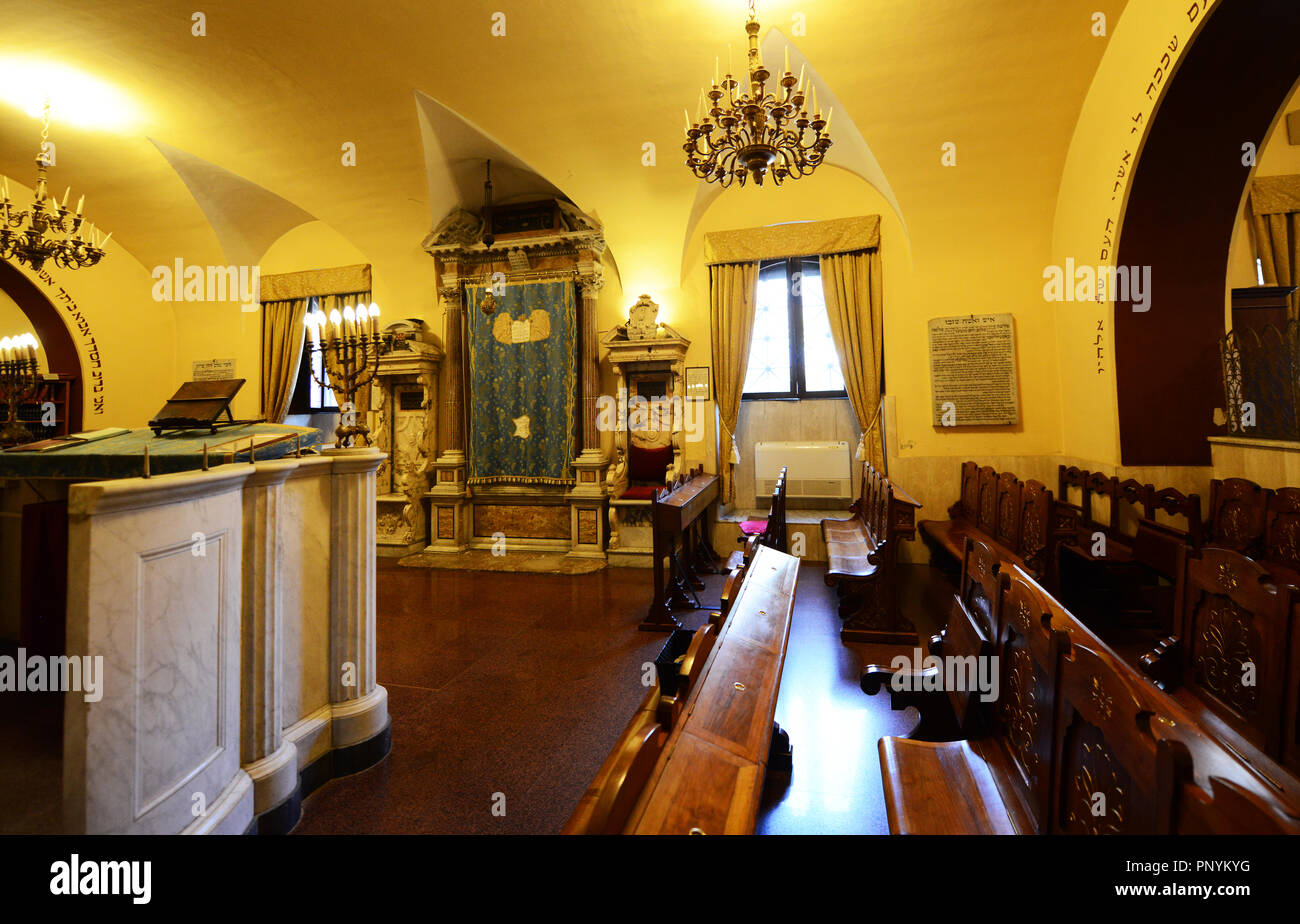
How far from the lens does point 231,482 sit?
165cm

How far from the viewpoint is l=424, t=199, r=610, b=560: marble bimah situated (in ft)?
19.9

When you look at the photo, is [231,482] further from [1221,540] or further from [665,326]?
[1221,540]

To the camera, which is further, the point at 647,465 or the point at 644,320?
the point at 647,465

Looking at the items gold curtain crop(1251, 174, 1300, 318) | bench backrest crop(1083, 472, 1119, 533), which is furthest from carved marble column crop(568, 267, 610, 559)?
gold curtain crop(1251, 174, 1300, 318)

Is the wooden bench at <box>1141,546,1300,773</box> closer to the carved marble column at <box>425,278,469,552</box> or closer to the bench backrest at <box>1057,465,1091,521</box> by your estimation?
the bench backrest at <box>1057,465,1091,521</box>

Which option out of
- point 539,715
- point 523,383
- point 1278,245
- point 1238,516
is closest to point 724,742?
point 539,715

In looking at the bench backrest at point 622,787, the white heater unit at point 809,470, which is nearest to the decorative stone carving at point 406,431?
the white heater unit at point 809,470

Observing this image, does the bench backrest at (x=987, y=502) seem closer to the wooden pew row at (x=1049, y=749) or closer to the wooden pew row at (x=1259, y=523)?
the wooden pew row at (x=1259, y=523)

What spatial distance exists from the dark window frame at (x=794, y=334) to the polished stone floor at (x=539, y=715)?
99.3 inches

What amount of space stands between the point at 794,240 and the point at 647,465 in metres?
2.86

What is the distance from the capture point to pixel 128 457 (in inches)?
69.8

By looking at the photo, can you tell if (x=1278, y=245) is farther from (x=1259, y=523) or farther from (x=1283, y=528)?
(x=1283, y=528)

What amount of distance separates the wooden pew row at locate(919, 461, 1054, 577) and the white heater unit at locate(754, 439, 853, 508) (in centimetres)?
99

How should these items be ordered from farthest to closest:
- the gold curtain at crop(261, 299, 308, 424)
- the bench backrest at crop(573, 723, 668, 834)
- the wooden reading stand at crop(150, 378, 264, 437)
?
the gold curtain at crop(261, 299, 308, 424) < the wooden reading stand at crop(150, 378, 264, 437) < the bench backrest at crop(573, 723, 668, 834)
